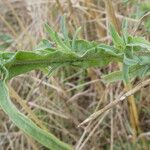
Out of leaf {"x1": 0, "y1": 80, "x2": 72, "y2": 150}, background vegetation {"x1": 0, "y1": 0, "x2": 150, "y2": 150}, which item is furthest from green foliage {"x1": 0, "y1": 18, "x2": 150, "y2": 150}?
background vegetation {"x1": 0, "y1": 0, "x2": 150, "y2": 150}

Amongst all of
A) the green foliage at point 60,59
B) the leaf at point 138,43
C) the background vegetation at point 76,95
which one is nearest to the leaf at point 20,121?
the green foliage at point 60,59

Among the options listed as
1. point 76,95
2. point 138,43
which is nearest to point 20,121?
point 138,43

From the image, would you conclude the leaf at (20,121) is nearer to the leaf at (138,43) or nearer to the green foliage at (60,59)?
the green foliage at (60,59)

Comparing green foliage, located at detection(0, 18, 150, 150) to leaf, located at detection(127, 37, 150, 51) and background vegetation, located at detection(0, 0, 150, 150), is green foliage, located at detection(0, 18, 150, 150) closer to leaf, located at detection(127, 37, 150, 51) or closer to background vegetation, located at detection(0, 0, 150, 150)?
leaf, located at detection(127, 37, 150, 51)

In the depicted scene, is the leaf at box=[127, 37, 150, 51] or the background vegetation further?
the background vegetation

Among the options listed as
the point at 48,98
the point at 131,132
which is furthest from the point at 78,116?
the point at 131,132

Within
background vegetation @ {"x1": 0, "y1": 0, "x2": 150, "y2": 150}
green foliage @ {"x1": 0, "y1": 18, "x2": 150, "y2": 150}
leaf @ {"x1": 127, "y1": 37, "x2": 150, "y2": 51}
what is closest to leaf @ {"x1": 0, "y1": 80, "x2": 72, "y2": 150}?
green foliage @ {"x1": 0, "y1": 18, "x2": 150, "y2": 150}

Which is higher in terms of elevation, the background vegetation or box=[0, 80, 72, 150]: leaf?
box=[0, 80, 72, 150]: leaf

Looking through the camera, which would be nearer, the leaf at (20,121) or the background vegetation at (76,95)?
the leaf at (20,121)
